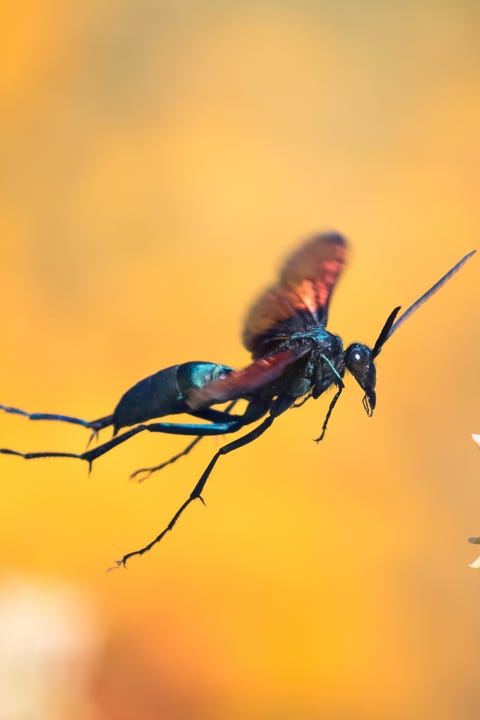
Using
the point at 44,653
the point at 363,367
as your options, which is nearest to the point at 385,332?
the point at 363,367

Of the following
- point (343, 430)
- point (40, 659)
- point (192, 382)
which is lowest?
point (40, 659)

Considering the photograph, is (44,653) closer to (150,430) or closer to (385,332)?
(150,430)

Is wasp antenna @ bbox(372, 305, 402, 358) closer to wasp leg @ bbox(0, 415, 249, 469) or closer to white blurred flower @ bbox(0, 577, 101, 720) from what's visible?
wasp leg @ bbox(0, 415, 249, 469)

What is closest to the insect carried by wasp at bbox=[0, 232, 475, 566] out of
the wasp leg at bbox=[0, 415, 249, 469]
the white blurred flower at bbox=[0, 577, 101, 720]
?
the wasp leg at bbox=[0, 415, 249, 469]

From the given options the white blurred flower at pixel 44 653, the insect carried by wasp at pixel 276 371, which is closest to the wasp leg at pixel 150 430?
the insect carried by wasp at pixel 276 371

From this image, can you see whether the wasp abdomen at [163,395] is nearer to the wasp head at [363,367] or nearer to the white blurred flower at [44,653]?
the wasp head at [363,367]

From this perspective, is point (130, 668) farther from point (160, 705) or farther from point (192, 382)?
point (192, 382)

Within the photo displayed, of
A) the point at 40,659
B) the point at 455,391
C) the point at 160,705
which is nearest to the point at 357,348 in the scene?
the point at 40,659
